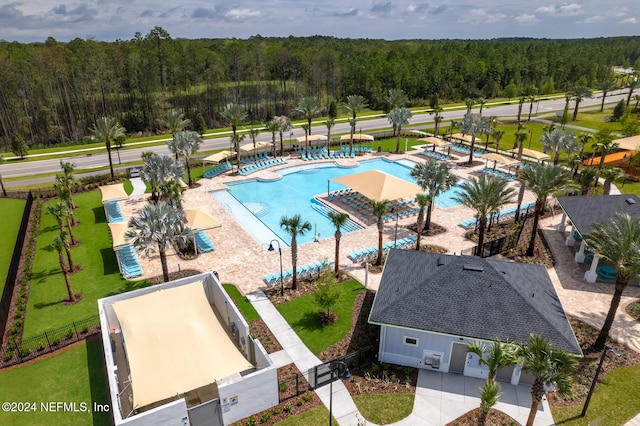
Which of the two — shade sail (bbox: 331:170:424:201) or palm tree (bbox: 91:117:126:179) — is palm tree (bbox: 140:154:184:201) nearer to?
palm tree (bbox: 91:117:126:179)

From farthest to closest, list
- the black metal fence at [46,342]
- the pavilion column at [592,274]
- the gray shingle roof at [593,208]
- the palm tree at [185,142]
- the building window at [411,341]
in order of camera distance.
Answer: the palm tree at [185,142], the gray shingle roof at [593,208], the pavilion column at [592,274], the black metal fence at [46,342], the building window at [411,341]

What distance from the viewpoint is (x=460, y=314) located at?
21562 millimetres

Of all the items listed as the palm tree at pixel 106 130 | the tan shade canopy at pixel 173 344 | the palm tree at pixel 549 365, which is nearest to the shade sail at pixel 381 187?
the tan shade canopy at pixel 173 344

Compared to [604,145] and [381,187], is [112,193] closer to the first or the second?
[381,187]

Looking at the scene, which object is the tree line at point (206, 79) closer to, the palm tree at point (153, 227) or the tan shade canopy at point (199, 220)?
the tan shade canopy at point (199, 220)

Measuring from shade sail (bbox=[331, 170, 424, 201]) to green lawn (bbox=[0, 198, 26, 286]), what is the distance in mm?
31292

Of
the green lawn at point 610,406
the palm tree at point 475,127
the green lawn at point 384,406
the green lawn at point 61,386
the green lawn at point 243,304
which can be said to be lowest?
the green lawn at point 610,406

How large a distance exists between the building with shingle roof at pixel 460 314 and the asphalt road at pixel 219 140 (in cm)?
4632

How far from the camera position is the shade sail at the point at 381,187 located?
38.8 meters

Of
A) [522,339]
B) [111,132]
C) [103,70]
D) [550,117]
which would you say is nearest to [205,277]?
[522,339]

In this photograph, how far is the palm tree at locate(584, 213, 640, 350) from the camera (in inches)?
828

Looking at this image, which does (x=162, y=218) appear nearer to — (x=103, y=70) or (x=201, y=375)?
(x=201, y=375)

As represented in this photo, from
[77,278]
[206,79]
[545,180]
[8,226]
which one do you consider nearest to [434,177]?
[545,180]

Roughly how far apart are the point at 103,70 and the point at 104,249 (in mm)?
51069
